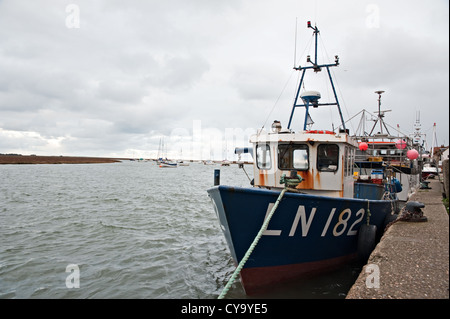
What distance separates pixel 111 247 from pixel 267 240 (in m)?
5.82

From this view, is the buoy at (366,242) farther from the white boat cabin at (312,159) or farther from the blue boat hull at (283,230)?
the white boat cabin at (312,159)

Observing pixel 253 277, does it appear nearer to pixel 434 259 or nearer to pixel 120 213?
pixel 434 259

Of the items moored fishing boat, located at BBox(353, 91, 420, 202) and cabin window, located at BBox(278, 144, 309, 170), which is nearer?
cabin window, located at BBox(278, 144, 309, 170)

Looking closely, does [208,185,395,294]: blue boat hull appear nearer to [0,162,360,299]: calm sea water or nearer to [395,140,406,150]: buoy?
[0,162,360,299]: calm sea water

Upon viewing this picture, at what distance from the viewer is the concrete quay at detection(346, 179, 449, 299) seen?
3.49 meters

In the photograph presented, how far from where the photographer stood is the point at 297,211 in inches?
212

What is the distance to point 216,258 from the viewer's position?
8.48 metres

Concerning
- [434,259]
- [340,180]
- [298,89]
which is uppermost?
[298,89]

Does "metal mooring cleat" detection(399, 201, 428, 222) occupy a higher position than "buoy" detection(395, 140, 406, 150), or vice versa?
"buoy" detection(395, 140, 406, 150)

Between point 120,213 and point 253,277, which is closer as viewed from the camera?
point 253,277

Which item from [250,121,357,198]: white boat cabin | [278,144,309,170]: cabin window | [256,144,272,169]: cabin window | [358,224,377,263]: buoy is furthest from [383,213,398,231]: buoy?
[256,144,272,169]: cabin window

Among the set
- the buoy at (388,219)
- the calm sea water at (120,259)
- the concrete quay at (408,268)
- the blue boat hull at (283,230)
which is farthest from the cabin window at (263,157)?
the buoy at (388,219)

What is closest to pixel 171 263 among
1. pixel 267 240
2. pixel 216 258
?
pixel 216 258
